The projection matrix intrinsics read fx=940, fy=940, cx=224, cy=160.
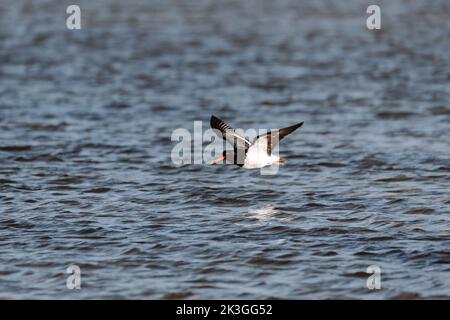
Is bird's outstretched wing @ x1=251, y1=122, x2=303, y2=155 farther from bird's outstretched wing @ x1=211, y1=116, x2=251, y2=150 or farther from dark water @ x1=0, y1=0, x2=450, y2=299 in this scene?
dark water @ x1=0, y1=0, x2=450, y2=299

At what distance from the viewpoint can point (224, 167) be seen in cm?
1393

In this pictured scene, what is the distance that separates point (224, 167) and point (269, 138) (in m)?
2.99

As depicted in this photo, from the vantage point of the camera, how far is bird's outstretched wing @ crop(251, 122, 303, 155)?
10.6 m

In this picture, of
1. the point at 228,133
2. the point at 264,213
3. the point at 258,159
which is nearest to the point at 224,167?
the point at 258,159

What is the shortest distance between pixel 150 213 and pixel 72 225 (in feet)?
3.40

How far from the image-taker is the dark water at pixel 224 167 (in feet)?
30.9

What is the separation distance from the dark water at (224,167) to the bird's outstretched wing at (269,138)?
82 cm

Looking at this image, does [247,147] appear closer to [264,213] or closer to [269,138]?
[269,138]

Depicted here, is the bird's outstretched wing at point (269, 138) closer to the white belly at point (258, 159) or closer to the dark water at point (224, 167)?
the white belly at point (258, 159)

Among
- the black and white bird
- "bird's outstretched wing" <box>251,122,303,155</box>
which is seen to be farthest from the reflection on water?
"bird's outstretched wing" <box>251,122,303,155</box>

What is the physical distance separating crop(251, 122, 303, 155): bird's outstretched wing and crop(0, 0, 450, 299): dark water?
32.3 inches

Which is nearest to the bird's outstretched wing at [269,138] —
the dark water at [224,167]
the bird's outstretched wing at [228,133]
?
the bird's outstretched wing at [228,133]
